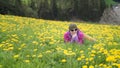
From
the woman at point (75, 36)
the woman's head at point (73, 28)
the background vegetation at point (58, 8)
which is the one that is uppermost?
the woman's head at point (73, 28)

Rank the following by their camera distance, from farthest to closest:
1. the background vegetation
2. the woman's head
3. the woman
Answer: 1. the background vegetation
2. the woman
3. the woman's head

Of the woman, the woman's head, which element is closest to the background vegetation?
the woman

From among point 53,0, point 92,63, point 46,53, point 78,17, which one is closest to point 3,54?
point 46,53

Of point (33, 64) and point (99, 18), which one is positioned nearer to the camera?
point (33, 64)

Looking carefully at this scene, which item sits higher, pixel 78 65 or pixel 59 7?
pixel 78 65

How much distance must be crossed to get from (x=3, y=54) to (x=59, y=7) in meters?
20.0

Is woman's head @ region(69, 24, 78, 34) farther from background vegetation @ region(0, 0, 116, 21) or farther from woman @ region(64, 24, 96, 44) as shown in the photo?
background vegetation @ region(0, 0, 116, 21)

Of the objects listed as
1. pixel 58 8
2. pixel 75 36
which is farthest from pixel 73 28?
pixel 58 8

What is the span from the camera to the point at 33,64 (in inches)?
188

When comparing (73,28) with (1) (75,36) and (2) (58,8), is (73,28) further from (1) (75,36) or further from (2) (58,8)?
(2) (58,8)

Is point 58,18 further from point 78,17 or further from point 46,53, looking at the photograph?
point 46,53

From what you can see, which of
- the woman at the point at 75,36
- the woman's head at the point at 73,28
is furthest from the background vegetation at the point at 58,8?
the woman's head at the point at 73,28

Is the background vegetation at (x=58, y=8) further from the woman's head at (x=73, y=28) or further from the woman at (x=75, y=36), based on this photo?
the woman's head at (x=73, y=28)

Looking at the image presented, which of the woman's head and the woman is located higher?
the woman's head
